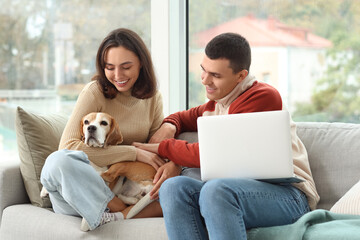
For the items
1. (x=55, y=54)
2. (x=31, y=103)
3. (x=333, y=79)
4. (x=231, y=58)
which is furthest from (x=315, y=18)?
(x=31, y=103)

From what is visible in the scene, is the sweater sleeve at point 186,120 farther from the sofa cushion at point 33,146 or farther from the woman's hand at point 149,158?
the sofa cushion at point 33,146

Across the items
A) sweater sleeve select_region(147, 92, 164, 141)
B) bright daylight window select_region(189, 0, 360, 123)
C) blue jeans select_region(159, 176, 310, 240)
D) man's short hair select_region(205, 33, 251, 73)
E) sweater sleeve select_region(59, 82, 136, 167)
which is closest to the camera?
blue jeans select_region(159, 176, 310, 240)

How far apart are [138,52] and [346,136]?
40.5 inches

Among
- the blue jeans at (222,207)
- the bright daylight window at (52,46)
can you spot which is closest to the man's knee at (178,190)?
the blue jeans at (222,207)

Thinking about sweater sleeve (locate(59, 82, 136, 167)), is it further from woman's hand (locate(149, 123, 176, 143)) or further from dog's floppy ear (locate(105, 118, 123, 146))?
woman's hand (locate(149, 123, 176, 143))

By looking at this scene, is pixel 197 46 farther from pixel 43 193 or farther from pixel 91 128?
pixel 43 193

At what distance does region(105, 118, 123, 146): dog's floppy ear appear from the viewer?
222 centimetres

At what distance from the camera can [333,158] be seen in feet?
7.68

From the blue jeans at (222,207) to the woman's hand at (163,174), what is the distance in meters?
0.25

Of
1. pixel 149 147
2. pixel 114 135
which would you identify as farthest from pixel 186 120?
pixel 114 135

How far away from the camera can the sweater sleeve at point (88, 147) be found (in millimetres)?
2195

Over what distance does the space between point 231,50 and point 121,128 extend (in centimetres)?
62

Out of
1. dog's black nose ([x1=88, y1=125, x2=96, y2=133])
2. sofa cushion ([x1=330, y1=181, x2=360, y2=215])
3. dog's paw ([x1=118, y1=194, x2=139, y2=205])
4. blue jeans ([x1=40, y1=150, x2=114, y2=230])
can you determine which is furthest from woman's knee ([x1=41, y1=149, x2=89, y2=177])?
sofa cushion ([x1=330, y1=181, x2=360, y2=215])

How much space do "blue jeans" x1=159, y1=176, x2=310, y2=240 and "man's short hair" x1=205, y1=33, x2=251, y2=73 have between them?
510 mm
